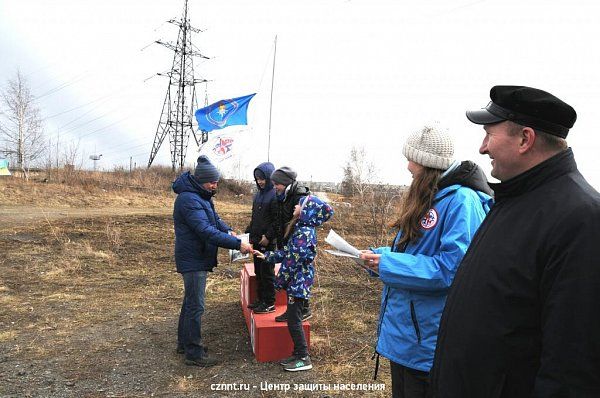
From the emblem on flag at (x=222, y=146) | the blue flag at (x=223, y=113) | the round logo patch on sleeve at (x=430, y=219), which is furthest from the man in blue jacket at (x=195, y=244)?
the blue flag at (x=223, y=113)

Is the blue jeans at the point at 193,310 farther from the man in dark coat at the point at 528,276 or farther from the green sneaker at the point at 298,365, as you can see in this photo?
the man in dark coat at the point at 528,276

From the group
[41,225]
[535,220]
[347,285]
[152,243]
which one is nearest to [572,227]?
[535,220]

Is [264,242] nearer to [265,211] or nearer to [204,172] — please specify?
[265,211]

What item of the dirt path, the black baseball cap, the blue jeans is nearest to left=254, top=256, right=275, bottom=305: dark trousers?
the dirt path

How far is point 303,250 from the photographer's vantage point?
13.0ft

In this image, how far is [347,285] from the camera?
748 cm

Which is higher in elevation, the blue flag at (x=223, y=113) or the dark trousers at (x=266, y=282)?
the blue flag at (x=223, y=113)

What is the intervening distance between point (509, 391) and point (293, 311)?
2.90m

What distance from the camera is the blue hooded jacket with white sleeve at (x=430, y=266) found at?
6.56ft

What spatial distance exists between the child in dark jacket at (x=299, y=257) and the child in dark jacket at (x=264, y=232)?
2.87 ft

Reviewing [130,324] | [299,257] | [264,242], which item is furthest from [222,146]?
[299,257]

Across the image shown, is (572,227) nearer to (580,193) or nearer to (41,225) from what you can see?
(580,193)

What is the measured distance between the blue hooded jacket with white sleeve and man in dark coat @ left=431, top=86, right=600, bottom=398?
1.74 feet

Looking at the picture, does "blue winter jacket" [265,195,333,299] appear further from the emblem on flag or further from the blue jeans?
the emblem on flag
